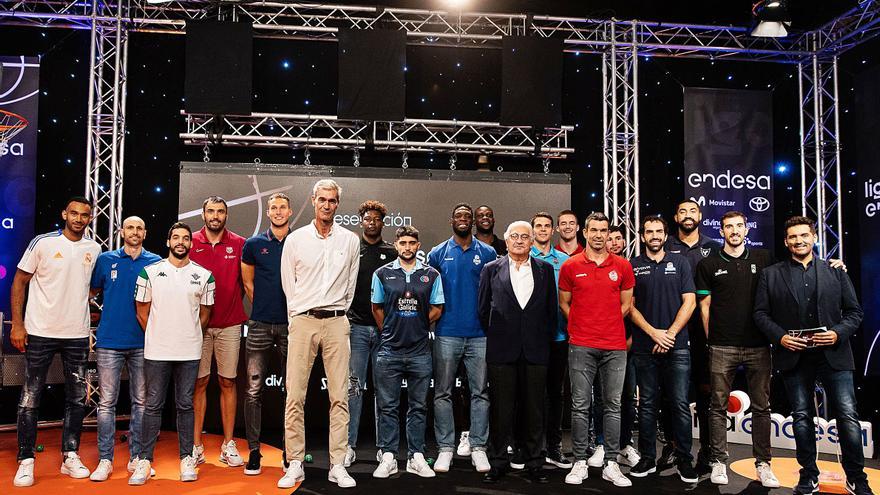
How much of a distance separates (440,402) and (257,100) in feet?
14.8

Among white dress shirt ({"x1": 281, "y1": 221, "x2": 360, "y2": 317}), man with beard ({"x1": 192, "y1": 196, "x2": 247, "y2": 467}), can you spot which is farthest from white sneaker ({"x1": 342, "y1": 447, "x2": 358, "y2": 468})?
white dress shirt ({"x1": 281, "y1": 221, "x2": 360, "y2": 317})

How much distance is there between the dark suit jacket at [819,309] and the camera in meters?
4.17

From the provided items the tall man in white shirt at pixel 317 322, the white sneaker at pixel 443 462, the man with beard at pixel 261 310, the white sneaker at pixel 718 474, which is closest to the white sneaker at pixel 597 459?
the white sneaker at pixel 718 474

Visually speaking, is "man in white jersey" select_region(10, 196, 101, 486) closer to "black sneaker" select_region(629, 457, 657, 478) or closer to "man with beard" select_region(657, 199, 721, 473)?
"black sneaker" select_region(629, 457, 657, 478)

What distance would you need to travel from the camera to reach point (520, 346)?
14.6ft

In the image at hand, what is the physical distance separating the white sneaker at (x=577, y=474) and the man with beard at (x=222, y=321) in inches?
94.2

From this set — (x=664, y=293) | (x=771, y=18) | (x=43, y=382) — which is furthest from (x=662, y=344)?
(x=43, y=382)

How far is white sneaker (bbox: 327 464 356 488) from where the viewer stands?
432 cm

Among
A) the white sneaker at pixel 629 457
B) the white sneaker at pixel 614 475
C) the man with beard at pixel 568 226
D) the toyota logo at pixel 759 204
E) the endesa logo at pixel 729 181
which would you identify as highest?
the endesa logo at pixel 729 181

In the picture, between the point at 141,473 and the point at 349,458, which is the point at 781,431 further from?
the point at 141,473

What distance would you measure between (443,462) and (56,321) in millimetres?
2880

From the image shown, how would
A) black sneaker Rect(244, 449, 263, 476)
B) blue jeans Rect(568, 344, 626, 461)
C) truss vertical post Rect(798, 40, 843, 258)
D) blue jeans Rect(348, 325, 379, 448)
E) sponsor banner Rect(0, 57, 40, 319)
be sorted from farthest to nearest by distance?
truss vertical post Rect(798, 40, 843, 258), sponsor banner Rect(0, 57, 40, 319), blue jeans Rect(348, 325, 379, 448), black sneaker Rect(244, 449, 263, 476), blue jeans Rect(568, 344, 626, 461)

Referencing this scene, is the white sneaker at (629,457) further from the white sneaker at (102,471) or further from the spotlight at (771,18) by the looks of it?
the spotlight at (771,18)

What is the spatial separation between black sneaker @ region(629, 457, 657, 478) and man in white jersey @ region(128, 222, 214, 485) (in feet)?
10.1
